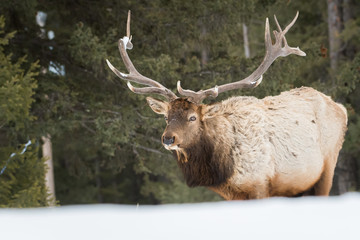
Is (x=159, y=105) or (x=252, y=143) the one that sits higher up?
(x=159, y=105)

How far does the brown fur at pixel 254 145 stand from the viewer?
5566 mm

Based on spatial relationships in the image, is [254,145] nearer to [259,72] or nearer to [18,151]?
[259,72]

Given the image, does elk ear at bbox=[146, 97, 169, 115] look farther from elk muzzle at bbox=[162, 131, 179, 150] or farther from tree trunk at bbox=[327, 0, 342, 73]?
tree trunk at bbox=[327, 0, 342, 73]

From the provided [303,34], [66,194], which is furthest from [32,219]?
[66,194]

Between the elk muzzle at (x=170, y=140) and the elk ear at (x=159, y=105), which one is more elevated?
the elk ear at (x=159, y=105)

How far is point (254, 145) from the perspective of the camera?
5.65 m

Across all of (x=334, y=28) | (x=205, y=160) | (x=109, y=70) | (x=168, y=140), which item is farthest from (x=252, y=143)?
(x=334, y=28)

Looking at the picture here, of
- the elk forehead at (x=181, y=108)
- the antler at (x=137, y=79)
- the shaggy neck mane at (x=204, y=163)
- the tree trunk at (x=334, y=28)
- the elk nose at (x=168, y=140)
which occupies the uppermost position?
the tree trunk at (x=334, y=28)

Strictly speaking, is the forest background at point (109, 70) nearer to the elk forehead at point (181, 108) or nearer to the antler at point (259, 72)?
the antler at point (259, 72)

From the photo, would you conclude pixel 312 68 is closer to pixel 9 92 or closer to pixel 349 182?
pixel 349 182

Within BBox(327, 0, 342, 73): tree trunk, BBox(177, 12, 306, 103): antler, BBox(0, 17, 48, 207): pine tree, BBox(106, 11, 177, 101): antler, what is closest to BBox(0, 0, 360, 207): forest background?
BBox(0, 17, 48, 207): pine tree

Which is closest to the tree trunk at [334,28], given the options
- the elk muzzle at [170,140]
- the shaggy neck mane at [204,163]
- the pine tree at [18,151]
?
the pine tree at [18,151]

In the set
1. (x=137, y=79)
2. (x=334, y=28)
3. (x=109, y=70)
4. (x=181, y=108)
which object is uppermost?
(x=334, y=28)

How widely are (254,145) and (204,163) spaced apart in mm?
530
